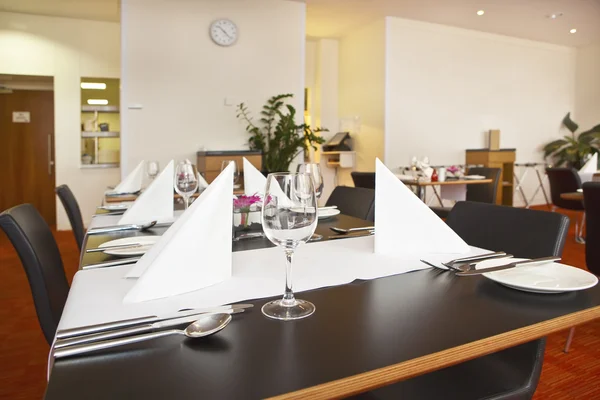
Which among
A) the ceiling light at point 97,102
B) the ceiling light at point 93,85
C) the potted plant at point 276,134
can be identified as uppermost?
the ceiling light at point 93,85

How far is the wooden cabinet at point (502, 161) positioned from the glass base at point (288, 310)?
23.8 feet

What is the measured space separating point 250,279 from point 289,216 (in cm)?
26

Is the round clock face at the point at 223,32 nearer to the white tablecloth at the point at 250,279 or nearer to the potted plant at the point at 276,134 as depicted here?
the potted plant at the point at 276,134

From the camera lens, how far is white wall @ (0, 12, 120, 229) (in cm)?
599

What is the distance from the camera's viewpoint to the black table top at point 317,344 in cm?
50

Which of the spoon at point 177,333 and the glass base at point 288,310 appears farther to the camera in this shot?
the glass base at point 288,310

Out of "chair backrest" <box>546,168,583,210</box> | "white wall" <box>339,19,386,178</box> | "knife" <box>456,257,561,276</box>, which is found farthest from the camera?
"white wall" <box>339,19,386,178</box>

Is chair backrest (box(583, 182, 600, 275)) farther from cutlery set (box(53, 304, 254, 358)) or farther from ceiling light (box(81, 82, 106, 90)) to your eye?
ceiling light (box(81, 82, 106, 90))

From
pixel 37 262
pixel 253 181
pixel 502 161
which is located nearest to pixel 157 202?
pixel 253 181

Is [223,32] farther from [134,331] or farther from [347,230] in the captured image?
[134,331]

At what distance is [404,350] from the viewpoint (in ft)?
1.94

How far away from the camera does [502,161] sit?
7.63 meters

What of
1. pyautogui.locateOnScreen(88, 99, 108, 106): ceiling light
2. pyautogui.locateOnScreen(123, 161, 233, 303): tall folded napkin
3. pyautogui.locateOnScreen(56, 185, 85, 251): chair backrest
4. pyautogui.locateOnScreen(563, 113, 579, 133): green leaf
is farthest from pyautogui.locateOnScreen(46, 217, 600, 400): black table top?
pyautogui.locateOnScreen(563, 113, 579, 133): green leaf

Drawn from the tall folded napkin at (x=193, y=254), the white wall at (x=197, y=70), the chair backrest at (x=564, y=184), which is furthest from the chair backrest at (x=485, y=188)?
the tall folded napkin at (x=193, y=254)
